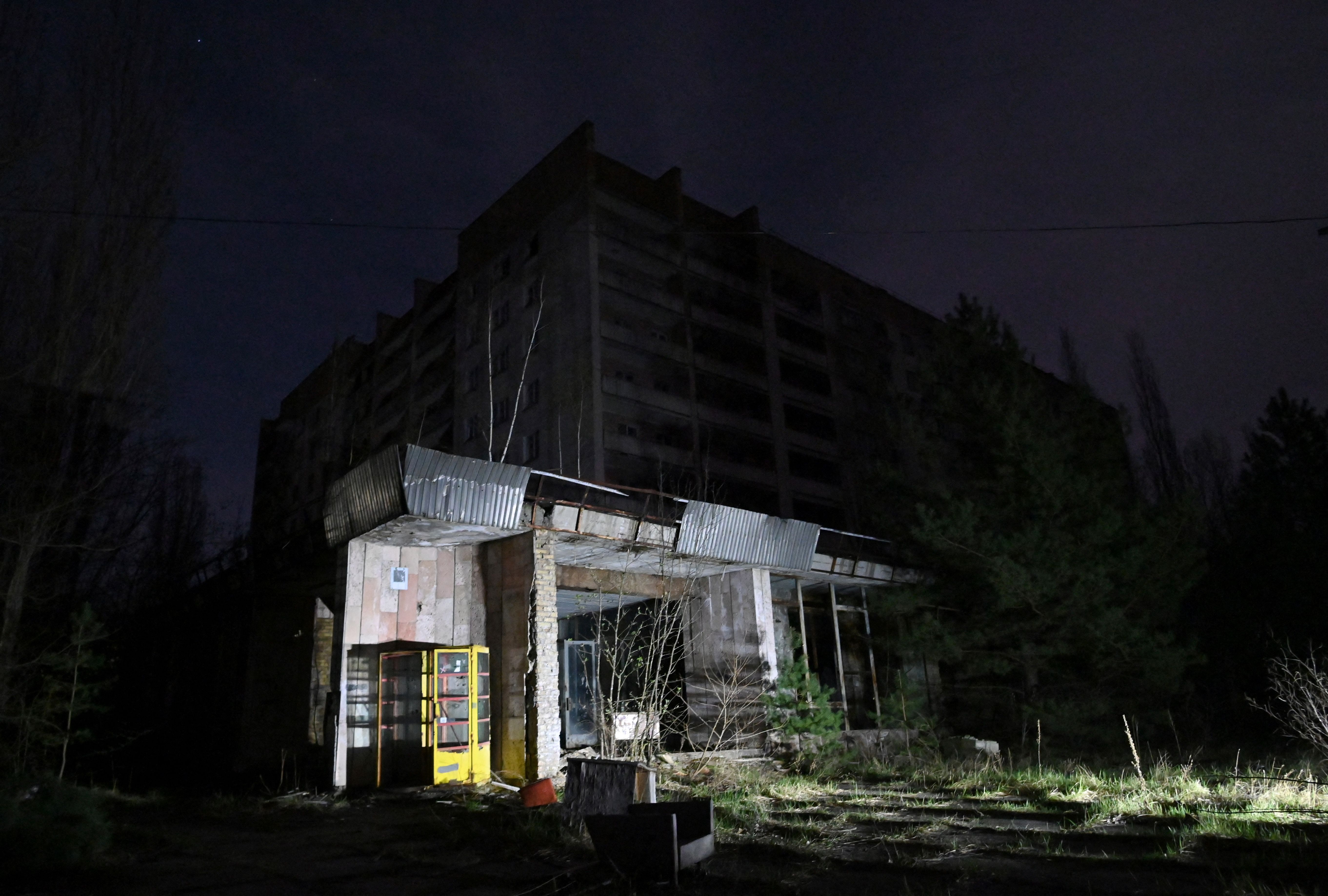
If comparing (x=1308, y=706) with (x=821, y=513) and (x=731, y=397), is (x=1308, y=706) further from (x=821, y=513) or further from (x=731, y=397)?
(x=821, y=513)

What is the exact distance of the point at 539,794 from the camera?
32.7ft

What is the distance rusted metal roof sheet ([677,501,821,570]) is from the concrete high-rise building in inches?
511

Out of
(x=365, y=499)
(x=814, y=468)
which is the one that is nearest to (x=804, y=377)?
(x=814, y=468)

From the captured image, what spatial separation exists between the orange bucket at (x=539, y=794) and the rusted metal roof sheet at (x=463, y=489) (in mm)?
4270

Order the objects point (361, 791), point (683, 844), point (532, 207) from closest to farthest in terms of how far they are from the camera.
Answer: point (683, 844) < point (361, 791) < point (532, 207)

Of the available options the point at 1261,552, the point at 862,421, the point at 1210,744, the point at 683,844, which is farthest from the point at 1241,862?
the point at 862,421

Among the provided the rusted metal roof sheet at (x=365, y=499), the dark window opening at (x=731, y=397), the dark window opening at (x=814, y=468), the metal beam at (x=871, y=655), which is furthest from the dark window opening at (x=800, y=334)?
the rusted metal roof sheet at (x=365, y=499)

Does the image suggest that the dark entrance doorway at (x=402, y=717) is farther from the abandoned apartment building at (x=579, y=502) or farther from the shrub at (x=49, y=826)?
the shrub at (x=49, y=826)

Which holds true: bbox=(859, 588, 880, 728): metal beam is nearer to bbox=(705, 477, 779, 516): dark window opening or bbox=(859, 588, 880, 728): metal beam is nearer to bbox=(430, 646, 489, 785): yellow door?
bbox=(430, 646, 489, 785): yellow door

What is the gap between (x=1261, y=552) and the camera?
76.3 feet

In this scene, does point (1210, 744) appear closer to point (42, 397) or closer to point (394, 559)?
point (394, 559)

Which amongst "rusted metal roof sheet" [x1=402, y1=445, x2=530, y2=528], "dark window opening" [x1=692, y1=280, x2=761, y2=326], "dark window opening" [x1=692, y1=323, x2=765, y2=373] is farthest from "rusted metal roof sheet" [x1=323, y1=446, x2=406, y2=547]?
"dark window opening" [x1=692, y1=280, x2=761, y2=326]

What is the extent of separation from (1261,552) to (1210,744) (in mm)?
7753

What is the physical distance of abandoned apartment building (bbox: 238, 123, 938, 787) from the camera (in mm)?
12836
